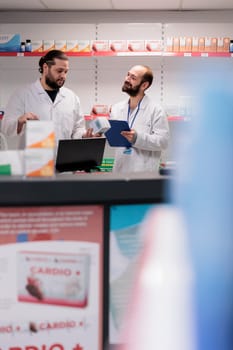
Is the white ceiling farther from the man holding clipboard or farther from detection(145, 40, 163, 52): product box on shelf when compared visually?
the man holding clipboard

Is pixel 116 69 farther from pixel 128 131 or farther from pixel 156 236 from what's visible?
pixel 156 236

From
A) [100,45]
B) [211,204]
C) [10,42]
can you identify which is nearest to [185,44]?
[100,45]

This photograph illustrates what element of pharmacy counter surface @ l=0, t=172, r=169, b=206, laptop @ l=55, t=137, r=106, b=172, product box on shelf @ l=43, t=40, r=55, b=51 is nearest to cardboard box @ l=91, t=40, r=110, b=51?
product box on shelf @ l=43, t=40, r=55, b=51

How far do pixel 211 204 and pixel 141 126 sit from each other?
3123 mm

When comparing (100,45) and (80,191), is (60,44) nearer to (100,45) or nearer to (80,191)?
(100,45)

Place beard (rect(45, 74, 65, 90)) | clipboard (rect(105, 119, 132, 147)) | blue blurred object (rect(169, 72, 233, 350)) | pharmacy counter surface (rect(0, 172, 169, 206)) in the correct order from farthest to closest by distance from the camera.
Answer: beard (rect(45, 74, 65, 90)) → clipboard (rect(105, 119, 132, 147)) → pharmacy counter surface (rect(0, 172, 169, 206)) → blue blurred object (rect(169, 72, 233, 350))

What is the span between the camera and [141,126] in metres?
4.06

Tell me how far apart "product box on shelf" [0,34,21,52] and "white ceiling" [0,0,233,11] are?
37 centimetres

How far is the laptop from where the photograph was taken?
279cm

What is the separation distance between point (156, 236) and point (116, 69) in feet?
13.3

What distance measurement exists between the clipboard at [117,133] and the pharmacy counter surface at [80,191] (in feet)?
7.43

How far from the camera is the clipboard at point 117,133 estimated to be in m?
3.49

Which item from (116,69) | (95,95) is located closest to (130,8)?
(116,69)

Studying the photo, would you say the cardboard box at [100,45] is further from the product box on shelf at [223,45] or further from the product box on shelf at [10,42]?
the product box on shelf at [223,45]
